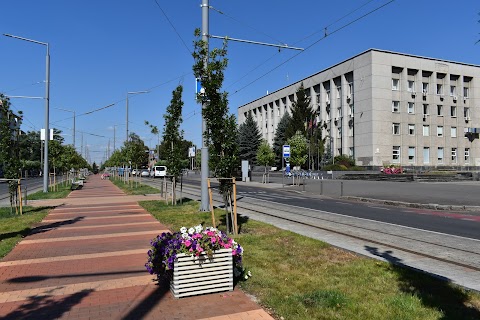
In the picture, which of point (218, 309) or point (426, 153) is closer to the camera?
point (218, 309)

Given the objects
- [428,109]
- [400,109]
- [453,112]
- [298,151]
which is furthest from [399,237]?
[453,112]

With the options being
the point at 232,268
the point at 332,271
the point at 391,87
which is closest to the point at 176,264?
the point at 232,268

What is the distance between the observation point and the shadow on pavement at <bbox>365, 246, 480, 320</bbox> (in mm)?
4496

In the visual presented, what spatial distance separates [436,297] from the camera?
196 inches

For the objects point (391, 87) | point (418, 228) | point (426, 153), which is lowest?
point (418, 228)

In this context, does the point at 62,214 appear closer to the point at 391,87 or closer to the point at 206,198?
the point at 206,198

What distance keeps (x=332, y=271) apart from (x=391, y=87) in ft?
188

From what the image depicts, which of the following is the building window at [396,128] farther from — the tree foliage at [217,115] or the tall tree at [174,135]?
the tree foliage at [217,115]

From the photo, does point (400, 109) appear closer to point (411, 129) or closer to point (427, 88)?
point (411, 129)

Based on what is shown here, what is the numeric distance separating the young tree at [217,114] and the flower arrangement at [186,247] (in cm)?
409

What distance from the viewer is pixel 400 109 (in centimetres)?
6025

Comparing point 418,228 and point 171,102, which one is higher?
point 171,102

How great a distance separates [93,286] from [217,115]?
4904mm

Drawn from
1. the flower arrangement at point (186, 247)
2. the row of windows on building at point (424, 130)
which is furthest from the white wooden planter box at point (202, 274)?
the row of windows on building at point (424, 130)
